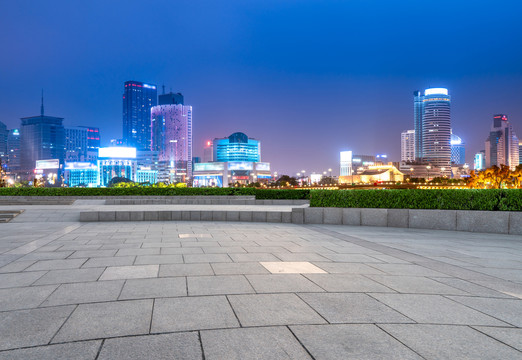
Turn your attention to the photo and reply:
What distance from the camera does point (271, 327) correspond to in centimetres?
395

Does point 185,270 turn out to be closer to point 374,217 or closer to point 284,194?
point 374,217

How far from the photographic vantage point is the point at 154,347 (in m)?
3.41

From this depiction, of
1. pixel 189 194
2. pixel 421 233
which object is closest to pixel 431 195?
pixel 421 233

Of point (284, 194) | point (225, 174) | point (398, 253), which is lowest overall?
point (398, 253)

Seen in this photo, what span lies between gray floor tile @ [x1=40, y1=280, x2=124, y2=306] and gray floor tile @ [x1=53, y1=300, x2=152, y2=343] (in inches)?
11.3

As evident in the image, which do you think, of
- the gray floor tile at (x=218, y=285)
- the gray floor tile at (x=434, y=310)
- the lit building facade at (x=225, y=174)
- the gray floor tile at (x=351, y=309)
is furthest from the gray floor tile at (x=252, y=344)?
the lit building facade at (x=225, y=174)

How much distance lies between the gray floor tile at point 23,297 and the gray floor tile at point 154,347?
1932mm

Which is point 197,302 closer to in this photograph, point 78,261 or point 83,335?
point 83,335

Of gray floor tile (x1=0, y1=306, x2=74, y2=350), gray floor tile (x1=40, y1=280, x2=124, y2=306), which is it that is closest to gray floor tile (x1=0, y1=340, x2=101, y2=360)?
gray floor tile (x1=0, y1=306, x2=74, y2=350)

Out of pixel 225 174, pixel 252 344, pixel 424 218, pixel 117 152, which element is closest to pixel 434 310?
pixel 252 344

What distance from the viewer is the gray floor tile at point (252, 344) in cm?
328

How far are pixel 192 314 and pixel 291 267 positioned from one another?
3053 millimetres

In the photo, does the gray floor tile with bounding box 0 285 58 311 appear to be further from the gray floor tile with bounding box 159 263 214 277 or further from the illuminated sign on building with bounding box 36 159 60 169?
the illuminated sign on building with bounding box 36 159 60 169

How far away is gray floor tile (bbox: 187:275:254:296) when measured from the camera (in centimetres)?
527
